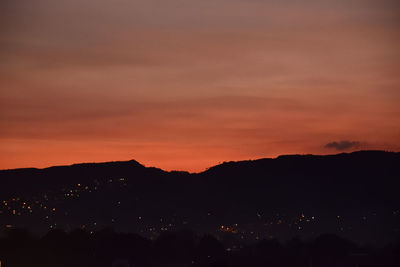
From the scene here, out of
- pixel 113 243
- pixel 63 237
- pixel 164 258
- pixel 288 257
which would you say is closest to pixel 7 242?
pixel 63 237

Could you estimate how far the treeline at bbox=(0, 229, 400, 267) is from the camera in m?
164

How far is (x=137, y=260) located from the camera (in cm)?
18625

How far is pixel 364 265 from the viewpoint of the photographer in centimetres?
17275

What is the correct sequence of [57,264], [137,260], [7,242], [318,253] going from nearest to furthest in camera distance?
[57,264], [7,242], [137,260], [318,253]

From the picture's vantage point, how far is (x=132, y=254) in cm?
18662

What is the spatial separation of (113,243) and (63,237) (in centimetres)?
1438

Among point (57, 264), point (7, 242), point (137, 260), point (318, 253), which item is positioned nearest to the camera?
point (57, 264)

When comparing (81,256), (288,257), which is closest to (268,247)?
(288,257)

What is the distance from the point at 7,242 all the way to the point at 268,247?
5629cm

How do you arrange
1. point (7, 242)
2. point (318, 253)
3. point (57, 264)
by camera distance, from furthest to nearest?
point (318, 253) → point (7, 242) → point (57, 264)

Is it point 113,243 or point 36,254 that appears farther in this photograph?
point 113,243

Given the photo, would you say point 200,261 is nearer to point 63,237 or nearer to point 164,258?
point 164,258

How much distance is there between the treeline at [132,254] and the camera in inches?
6447

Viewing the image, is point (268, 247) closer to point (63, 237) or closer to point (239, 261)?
point (239, 261)
